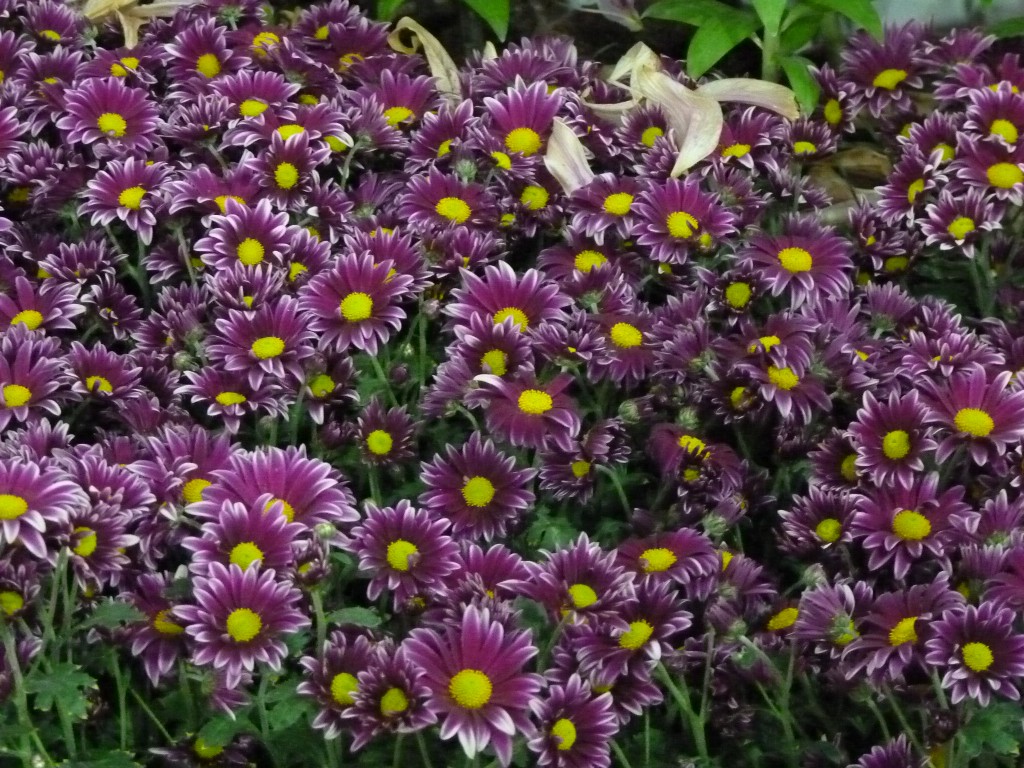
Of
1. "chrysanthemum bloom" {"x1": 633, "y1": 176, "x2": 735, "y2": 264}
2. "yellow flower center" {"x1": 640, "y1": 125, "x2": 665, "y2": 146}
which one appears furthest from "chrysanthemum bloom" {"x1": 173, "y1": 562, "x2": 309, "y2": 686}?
"yellow flower center" {"x1": 640, "y1": 125, "x2": 665, "y2": 146}

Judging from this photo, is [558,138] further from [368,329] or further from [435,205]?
[368,329]

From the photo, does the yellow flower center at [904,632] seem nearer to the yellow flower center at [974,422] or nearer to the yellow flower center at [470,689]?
the yellow flower center at [974,422]

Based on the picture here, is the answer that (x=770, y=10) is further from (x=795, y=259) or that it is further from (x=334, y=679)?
(x=334, y=679)

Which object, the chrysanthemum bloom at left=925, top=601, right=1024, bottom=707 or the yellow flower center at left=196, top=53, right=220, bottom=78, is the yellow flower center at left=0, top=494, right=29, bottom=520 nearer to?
the chrysanthemum bloom at left=925, top=601, right=1024, bottom=707

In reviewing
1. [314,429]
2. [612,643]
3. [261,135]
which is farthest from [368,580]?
[261,135]

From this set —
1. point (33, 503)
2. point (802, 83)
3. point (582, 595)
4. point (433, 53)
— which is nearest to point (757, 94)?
point (802, 83)

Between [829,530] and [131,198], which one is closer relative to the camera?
[829,530]
